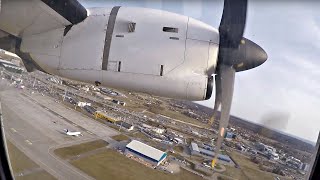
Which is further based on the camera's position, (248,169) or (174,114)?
(248,169)

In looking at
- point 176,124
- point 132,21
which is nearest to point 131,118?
point 176,124

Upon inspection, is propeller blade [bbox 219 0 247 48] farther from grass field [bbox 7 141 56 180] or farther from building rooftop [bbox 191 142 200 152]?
grass field [bbox 7 141 56 180]

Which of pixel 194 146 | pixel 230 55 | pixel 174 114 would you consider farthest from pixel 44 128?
pixel 230 55

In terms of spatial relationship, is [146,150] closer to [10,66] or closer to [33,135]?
[33,135]

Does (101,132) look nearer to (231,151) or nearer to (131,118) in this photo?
(131,118)

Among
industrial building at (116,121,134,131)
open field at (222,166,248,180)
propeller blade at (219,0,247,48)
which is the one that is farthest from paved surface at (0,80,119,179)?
propeller blade at (219,0,247,48)

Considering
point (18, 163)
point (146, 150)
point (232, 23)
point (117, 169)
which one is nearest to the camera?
point (232, 23)
